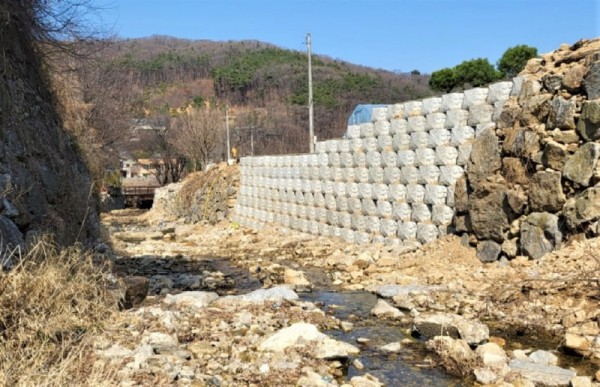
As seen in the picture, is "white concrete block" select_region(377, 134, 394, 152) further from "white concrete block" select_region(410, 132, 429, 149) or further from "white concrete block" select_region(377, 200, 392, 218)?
"white concrete block" select_region(377, 200, 392, 218)

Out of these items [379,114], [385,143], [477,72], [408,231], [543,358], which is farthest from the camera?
[477,72]

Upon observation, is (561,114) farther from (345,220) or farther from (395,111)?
(345,220)

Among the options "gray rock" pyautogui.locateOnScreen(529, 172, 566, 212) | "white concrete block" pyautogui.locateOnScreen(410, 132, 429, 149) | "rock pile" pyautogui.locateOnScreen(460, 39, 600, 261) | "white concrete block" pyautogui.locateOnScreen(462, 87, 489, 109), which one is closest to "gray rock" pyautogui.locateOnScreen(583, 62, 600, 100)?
"rock pile" pyautogui.locateOnScreen(460, 39, 600, 261)

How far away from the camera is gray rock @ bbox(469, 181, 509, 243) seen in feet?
31.0

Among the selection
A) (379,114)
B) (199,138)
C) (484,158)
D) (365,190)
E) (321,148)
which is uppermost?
(199,138)

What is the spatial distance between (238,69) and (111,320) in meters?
82.8

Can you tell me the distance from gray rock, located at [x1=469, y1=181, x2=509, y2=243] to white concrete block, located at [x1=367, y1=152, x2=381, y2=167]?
3032mm

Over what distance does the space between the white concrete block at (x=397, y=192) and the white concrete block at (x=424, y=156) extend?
67cm

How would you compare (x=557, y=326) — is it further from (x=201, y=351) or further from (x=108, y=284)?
(x=108, y=284)

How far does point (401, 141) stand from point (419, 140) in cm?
61

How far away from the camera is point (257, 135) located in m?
49.0

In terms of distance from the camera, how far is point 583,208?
26.7 feet

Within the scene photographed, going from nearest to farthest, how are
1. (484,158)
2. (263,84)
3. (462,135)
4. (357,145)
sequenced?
(484,158), (462,135), (357,145), (263,84)

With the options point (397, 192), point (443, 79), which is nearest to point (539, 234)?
point (397, 192)
